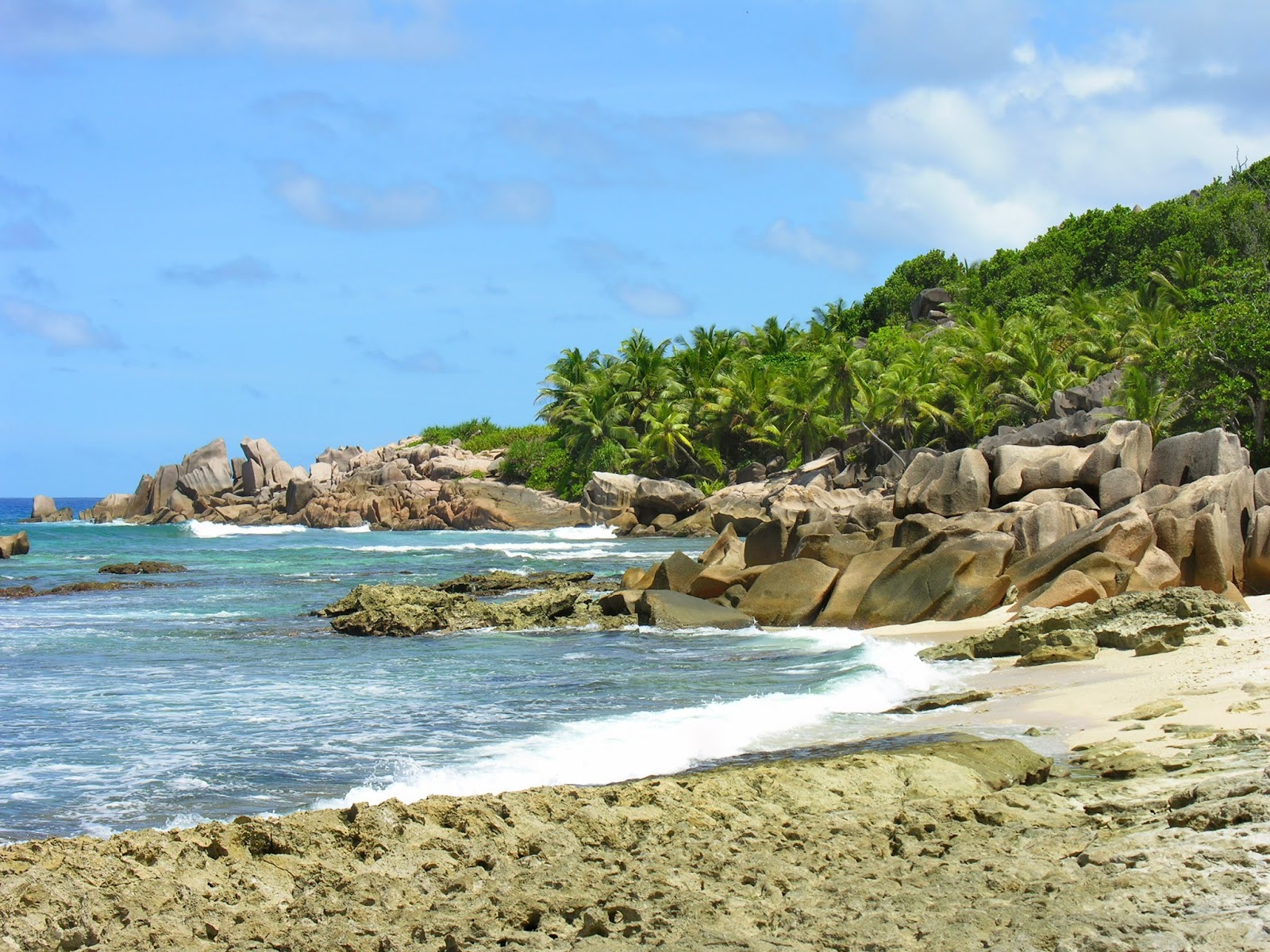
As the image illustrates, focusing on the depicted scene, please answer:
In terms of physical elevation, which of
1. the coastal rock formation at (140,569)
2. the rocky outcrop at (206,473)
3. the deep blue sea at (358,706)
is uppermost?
the rocky outcrop at (206,473)

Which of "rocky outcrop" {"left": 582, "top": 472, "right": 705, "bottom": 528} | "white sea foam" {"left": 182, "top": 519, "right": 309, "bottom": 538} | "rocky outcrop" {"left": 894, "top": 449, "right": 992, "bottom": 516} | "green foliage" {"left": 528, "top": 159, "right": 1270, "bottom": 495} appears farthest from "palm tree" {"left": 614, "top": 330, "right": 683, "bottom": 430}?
"rocky outcrop" {"left": 894, "top": 449, "right": 992, "bottom": 516}

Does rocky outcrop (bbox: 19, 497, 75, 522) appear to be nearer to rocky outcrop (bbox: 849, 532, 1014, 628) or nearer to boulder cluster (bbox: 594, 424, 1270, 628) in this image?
boulder cluster (bbox: 594, 424, 1270, 628)

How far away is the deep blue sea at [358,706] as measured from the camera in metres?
9.25

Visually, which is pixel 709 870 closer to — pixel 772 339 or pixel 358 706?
pixel 358 706

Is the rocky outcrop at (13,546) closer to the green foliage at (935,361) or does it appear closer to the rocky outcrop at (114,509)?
the green foliage at (935,361)

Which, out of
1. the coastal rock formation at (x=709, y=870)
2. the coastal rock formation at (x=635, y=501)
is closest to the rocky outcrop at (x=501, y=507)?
the coastal rock formation at (x=635, y=501)

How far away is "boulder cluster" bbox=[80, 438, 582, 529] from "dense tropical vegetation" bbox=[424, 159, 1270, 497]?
404 cm

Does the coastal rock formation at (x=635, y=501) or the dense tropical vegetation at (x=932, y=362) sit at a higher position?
the dense tropical vegetation at (x=932, y=362)

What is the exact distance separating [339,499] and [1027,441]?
4337 centimetres

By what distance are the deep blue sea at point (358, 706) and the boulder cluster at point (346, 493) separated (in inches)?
1429

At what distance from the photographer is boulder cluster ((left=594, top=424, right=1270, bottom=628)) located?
16.6 metres

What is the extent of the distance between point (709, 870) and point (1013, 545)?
1362cm

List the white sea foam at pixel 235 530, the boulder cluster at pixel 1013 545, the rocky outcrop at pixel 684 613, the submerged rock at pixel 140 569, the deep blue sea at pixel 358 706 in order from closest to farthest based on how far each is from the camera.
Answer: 1. the deep blue sea at pixel 358 706
2. the boulder cluster at pixel 1013 545
3. the rocky outcrop at pixel 684 613
4. the submerged rock at pixel 140 569
5. the white sea foam at pixel 235 530

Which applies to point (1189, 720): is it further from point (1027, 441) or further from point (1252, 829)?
point (1027, 441)
